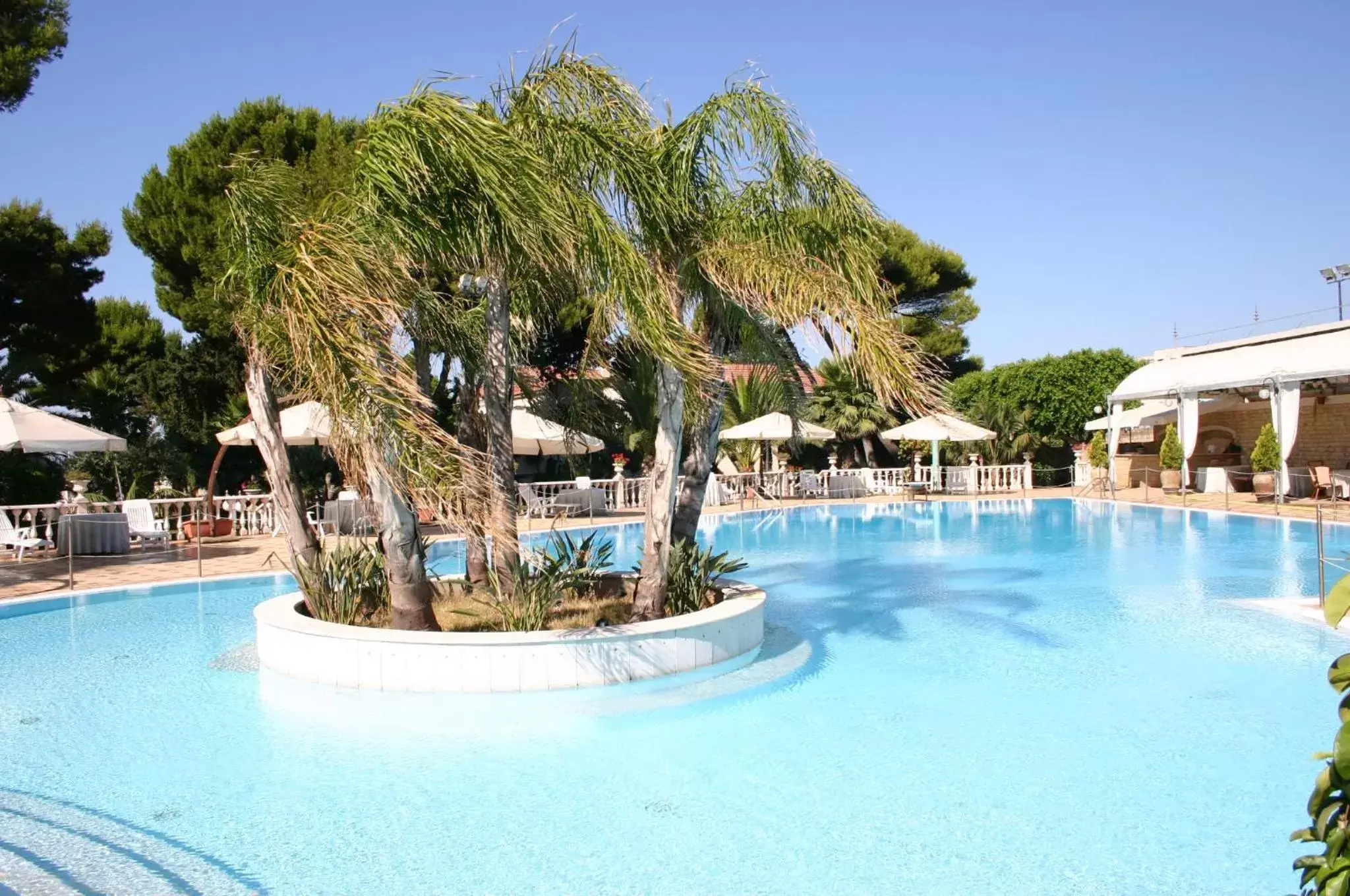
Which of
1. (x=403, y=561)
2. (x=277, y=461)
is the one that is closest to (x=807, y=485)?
(x=277, y=461)

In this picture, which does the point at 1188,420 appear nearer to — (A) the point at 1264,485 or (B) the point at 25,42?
(A) the point at 1264,485

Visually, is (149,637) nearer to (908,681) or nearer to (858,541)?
(908,681)

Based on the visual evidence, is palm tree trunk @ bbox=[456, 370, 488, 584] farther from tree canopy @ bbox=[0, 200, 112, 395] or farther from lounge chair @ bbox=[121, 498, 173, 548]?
tree canopy @ bbox=[0, 200, 112, 395]

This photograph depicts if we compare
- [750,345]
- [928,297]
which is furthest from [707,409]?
[928,297]

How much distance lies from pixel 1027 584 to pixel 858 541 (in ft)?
19.0

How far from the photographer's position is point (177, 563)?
15727 millimetres

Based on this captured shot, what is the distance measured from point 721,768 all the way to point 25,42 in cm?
1863

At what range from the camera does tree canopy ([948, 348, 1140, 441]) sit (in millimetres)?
33094

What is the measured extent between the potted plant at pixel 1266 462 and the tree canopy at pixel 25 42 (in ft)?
86.6

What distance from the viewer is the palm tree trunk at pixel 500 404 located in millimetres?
8406

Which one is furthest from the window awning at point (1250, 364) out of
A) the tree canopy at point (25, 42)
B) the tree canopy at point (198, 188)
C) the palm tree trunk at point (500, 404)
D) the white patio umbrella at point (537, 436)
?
the tree canopy at point (25, 42)

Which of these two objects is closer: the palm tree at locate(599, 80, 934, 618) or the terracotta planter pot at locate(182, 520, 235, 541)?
the palm tree at locate(599, 80, 934, 618)

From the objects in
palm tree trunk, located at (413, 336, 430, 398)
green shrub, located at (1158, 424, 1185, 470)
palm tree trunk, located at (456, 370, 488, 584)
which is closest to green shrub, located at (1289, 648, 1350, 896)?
palm tree trunk, located at (456, 370, 488, 584)

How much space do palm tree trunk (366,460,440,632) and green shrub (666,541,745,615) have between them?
2.10m
